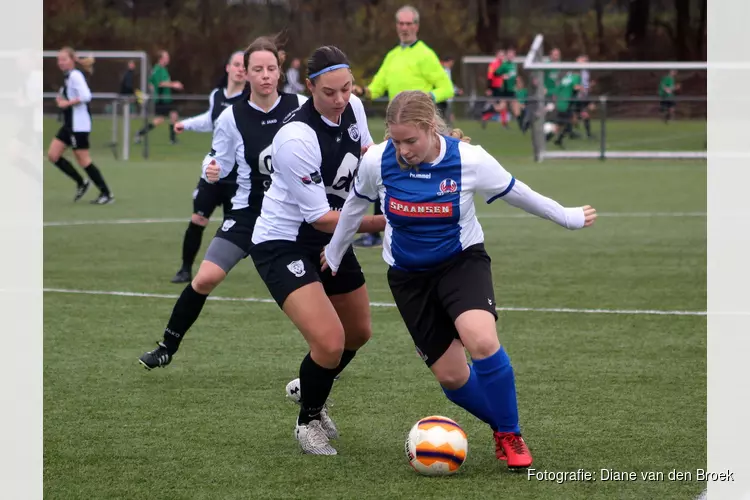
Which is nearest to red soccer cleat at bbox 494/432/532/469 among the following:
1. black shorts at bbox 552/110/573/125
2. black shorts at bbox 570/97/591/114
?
black shorts at bbox 552/110/573/125

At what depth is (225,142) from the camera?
8039mm

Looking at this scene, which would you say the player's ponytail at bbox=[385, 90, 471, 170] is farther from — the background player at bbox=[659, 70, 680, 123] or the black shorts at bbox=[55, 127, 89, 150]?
the background player at bbox=[659, 70, 680, 123]

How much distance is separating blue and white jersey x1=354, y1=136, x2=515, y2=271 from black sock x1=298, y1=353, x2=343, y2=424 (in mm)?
701

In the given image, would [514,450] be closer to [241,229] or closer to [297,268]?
[297,268]

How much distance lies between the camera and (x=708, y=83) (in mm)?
26609

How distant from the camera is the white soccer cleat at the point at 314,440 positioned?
5.75 m

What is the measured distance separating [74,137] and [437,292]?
1312cm

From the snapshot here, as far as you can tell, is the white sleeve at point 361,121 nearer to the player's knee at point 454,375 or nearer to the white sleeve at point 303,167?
the white sleeve at point 303,167

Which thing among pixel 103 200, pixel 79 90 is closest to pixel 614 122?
pixel 103 200

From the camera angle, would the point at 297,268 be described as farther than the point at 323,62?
Yes

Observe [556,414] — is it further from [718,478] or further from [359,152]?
[359,152]

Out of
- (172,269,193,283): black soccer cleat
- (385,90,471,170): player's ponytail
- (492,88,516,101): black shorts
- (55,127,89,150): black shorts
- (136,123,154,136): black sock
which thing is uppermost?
(492,88,516,101): black shorts

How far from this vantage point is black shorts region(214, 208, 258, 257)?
7547 millimetres

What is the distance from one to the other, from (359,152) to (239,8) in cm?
3583
